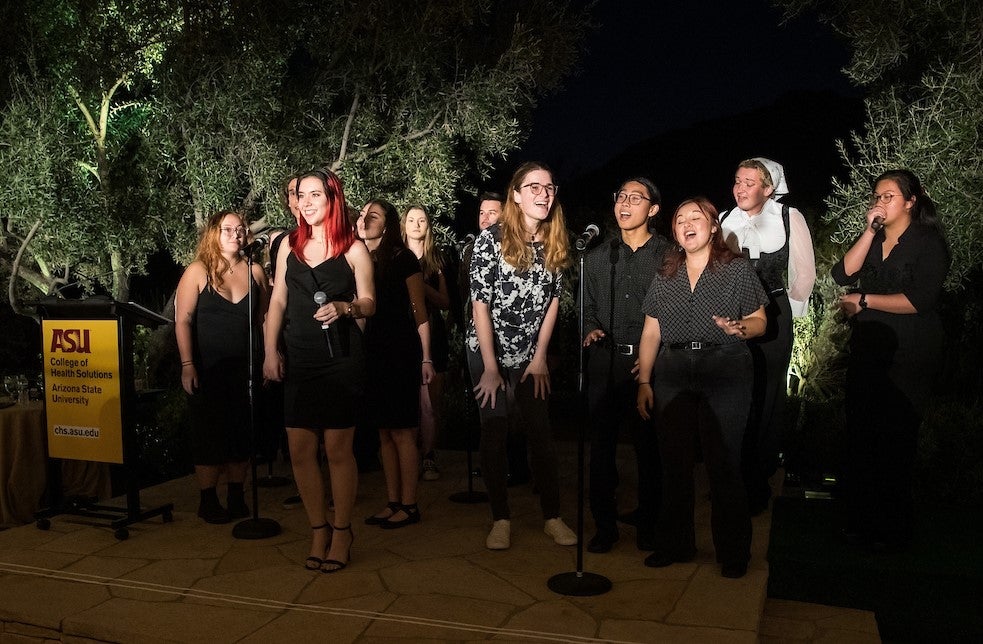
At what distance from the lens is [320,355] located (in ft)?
Result: 13.8

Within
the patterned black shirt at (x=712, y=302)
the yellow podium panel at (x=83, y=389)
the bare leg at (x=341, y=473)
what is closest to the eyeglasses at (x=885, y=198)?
the patterned black shirt at (x=712, y=302)

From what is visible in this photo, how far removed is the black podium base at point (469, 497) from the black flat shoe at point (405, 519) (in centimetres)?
54

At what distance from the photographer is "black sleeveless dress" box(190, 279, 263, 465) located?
519 centimetres

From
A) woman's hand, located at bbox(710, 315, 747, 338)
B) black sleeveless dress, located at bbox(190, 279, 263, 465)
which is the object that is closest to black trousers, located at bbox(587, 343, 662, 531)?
woman's hand, located at bbox(710, 315, 747, 338)

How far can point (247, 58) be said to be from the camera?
816cm

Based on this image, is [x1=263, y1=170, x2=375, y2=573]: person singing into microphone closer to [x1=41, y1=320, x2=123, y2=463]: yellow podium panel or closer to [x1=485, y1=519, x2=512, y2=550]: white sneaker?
[x1=485, y1=519, x2=512, y2=550]: white sneaker

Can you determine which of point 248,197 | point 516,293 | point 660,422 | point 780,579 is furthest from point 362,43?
point 780,579

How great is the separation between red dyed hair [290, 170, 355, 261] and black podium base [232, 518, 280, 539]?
1.65 metres

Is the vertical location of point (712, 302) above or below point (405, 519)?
above

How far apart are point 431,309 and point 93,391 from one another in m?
2.17

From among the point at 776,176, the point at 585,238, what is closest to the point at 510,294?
the point at 585,238

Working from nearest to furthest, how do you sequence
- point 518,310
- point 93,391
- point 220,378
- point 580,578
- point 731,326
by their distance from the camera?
1. point 731,326
2. point 580,578
3. point 518,310
4. point 220,378
5. point 93,391

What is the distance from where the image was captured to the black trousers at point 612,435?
4508 mm

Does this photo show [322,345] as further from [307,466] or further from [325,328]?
[307,466]
